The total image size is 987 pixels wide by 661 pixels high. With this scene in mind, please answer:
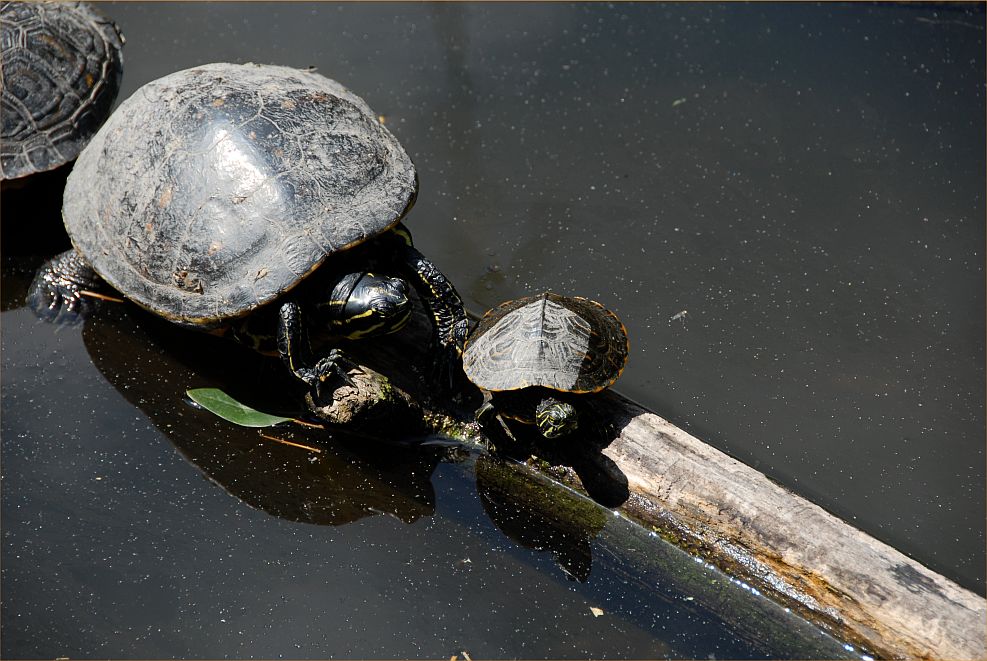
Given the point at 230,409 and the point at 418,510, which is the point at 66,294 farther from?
the point at 418,510

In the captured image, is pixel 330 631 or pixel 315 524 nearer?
pixel 330 631

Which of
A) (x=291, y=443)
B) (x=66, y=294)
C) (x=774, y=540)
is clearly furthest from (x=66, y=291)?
(x=774, y=540)

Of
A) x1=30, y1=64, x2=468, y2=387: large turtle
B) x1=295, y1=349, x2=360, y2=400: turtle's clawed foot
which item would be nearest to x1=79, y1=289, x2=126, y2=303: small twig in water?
x1=30, y1=64, x2=468, y2=387: large turtle

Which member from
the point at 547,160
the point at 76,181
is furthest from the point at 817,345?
the point at 76,181

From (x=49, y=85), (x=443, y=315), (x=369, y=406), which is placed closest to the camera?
(x=369, y=406)

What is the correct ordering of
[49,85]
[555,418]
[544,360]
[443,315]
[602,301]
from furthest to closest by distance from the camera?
[49,85] → [602,301] → [443,315] → [544,360] → [555,418]

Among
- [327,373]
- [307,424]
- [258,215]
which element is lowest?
[307,424]

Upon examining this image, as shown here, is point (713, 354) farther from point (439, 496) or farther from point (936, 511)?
point (439, 496)
